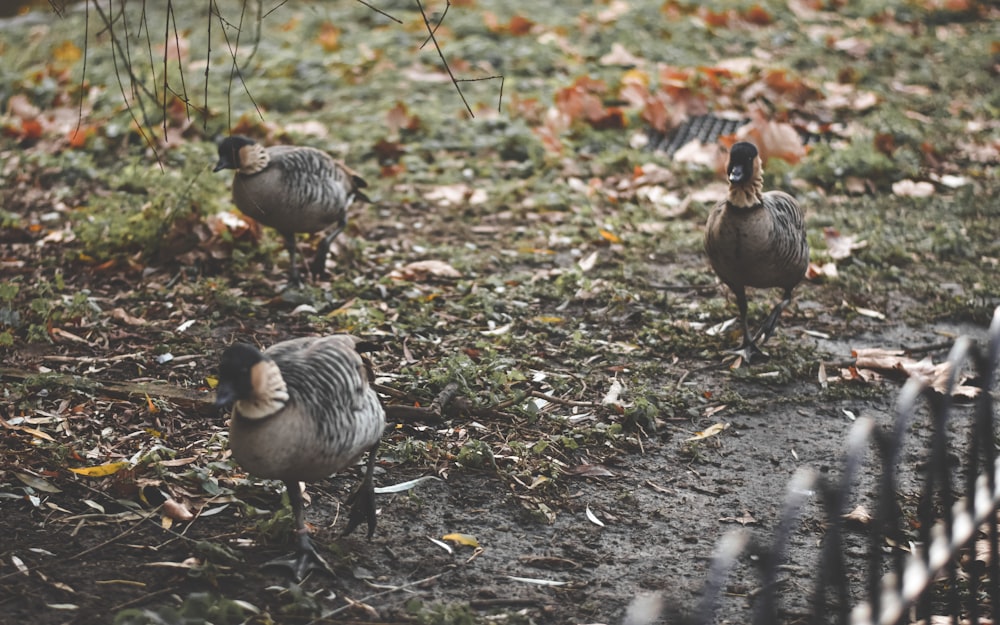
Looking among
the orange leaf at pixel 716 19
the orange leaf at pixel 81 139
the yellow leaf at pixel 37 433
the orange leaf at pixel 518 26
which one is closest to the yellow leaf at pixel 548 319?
the yellow leaf at pixel 37 433

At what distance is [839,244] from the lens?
22.5 feet

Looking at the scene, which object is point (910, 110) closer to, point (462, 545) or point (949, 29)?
point (949, 29)

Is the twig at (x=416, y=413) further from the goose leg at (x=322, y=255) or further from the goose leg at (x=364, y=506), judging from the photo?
the goose leg at (x=322, y=255)

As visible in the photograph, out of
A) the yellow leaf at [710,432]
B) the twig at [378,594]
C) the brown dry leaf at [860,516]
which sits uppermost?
the twig at [378,594]

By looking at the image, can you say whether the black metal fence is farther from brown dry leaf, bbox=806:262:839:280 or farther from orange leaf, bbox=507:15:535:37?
orange leaf, bbox=507:15:535:37

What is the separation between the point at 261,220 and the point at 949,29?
9.26 m

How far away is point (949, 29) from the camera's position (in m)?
11.9

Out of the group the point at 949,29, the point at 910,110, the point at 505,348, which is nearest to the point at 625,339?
the point at 505,348

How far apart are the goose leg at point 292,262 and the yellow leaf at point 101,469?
222 centimetres

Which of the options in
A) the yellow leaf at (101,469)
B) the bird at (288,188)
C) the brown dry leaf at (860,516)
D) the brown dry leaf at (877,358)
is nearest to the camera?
the yellow leaf at (101,469)

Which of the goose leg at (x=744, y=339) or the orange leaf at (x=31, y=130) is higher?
the orange leaf at (x=31, y=130)

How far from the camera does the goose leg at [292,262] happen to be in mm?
6102

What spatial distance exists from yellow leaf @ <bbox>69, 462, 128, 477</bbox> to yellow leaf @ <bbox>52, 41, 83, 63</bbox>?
7.80 metres

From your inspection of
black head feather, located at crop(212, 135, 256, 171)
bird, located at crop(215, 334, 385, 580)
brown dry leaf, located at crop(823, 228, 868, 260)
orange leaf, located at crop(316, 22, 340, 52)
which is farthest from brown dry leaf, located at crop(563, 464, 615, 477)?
orange leaf, located at crop(316, 22, 340, 52)
